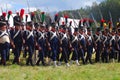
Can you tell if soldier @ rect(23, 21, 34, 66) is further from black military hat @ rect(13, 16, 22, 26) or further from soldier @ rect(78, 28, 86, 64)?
soldier @ rect(78, 28, 86, 64)

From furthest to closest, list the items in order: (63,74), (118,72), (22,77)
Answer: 1. (118,72)
2. (63,74)
3. (22,77)

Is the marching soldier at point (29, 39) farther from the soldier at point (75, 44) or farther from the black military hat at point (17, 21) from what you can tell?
the soldier at point (75, 44)

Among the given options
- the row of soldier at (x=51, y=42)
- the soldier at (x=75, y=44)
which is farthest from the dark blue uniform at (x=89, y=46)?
the soldier at (x=75, y=44)

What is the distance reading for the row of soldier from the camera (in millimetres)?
16188

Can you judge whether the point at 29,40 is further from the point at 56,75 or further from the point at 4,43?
the point at 56,75

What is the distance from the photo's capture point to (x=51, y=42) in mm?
16938

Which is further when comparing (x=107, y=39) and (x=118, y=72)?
(x=107, y=39)

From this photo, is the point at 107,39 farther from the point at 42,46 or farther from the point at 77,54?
the point at 42,46

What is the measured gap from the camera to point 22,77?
1286 cm

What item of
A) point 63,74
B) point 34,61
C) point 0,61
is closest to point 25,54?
point 34,61

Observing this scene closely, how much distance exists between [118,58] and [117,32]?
1.31 metres

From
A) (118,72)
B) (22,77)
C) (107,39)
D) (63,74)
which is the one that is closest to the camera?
(22,77)

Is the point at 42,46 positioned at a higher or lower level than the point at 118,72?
higher

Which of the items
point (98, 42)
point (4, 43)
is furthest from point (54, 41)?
point (98, 42)
